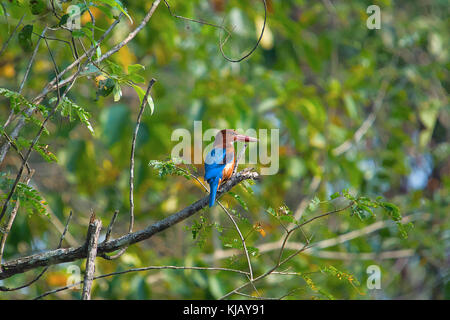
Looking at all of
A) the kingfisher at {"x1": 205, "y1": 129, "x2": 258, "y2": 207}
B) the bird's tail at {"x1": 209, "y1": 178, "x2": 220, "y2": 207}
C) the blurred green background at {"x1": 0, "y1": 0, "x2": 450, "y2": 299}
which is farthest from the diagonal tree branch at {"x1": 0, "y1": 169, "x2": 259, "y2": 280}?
the blurred green background at {"x1": 0, "y1": 0, "x2": 450, "y2": 299}

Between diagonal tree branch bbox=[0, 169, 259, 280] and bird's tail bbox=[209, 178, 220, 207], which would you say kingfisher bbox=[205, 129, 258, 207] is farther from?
diagonal tree branch bbox=[0, 169, 259, 280]

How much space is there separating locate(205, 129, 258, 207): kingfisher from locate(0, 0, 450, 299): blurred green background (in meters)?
0.50

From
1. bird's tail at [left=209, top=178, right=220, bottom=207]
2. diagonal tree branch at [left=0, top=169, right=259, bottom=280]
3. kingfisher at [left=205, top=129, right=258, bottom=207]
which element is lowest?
diagonal tree branch at [left=0, top=169, right=259, bottom=280]

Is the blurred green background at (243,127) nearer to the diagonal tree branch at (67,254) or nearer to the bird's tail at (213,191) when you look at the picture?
the bird's tail at (213,191)

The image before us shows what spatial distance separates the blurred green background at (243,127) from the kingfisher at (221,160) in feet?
1.64

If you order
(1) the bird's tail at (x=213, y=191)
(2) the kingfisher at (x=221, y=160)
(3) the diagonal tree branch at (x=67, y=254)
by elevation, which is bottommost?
(3) the diagonal tree branch at (x=67, y=254)

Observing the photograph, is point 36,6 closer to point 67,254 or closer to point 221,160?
point 67,254

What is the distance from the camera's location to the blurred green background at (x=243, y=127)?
4.32 meters

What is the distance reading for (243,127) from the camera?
4301mm

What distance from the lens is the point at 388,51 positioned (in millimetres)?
6074

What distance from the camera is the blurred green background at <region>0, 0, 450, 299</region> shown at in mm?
4324

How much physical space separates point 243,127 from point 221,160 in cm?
111

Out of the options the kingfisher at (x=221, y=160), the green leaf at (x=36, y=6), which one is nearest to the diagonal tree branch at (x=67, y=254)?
the kingfisher at (x=221, y=160)

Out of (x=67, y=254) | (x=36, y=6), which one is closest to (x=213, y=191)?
(x=67, y=254)
